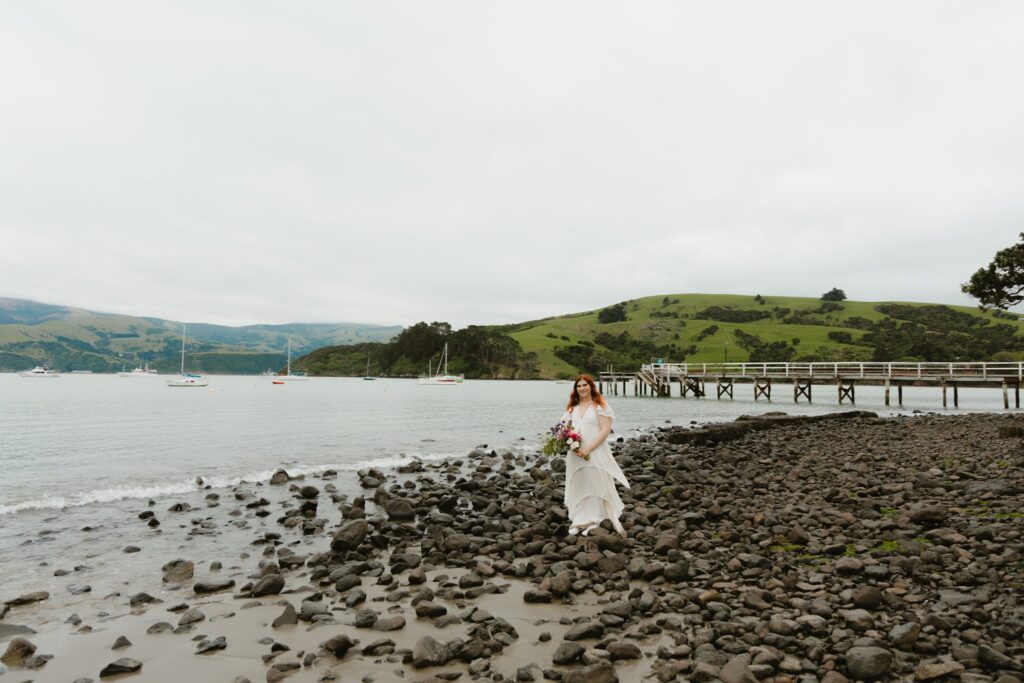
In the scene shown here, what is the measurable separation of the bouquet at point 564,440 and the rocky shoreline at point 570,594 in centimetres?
163

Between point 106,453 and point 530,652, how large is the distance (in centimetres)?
2604

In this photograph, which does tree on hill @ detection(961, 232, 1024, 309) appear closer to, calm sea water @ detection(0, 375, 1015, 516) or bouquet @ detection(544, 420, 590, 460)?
calm sea water @ detection(0, 375, 1015, 516)

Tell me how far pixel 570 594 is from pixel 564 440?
9.58ft

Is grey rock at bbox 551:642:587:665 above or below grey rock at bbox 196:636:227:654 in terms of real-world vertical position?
above

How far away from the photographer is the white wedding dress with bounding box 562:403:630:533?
10.5m

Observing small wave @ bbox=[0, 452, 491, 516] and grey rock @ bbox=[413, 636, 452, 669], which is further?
small wave @ bbox=[0, 452, 491, 516]

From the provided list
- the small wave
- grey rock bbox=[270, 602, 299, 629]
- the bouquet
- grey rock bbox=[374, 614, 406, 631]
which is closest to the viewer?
grey rock bbox=[374, 614, 406, 631]

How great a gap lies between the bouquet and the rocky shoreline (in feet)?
5.36

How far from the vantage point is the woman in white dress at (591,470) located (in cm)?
1044

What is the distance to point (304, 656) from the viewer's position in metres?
6.55

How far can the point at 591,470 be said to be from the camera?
10.5 meters

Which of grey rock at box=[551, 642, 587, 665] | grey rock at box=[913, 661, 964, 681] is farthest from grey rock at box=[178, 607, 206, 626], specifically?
grey rock at box=[913, 661, 964, 681]

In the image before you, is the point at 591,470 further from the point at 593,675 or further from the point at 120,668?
the point at 120,668

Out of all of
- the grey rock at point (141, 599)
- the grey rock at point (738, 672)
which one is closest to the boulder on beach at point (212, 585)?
the grey rock at point (141, 599)
